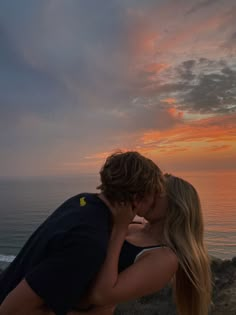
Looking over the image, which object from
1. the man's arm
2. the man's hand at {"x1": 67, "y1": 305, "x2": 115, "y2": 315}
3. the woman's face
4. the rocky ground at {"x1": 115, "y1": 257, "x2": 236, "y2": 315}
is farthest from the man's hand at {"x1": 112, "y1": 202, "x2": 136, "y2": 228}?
the rocky ground at {"x1": 115, "y1": 257, "x2": 236, "y2": 315}

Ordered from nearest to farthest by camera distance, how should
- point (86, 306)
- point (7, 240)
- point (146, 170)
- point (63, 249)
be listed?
1. point (63, 249)
2. point (146, 170)
3. point (86, 306)
4. point (7, 240)

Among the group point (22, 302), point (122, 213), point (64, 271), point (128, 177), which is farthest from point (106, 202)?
point (22, 302)

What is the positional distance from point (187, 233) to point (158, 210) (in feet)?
0.94

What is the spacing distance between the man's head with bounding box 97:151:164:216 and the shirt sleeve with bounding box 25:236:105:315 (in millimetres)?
398

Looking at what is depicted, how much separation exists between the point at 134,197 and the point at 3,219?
5393 cm

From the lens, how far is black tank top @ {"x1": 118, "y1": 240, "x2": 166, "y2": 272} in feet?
9.64

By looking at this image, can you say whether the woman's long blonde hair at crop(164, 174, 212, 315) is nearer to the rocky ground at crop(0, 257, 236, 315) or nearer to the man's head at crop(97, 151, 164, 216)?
the man's head at crop(97, 151, 164, 216)

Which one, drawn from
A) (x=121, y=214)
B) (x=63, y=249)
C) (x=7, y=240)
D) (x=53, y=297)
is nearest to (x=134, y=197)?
(x=121, y=214)

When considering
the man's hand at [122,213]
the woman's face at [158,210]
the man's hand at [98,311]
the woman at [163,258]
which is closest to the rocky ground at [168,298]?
the woman at [163,258]

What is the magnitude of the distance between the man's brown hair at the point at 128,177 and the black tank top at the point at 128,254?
22.1 inches

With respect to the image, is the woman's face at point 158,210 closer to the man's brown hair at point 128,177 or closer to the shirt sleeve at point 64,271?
the man's brown hair at point 128,177

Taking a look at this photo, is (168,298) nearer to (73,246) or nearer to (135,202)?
(135,202)

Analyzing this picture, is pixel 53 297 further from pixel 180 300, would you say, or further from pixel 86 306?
pixel 180 300

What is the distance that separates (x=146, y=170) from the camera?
2578 mm
